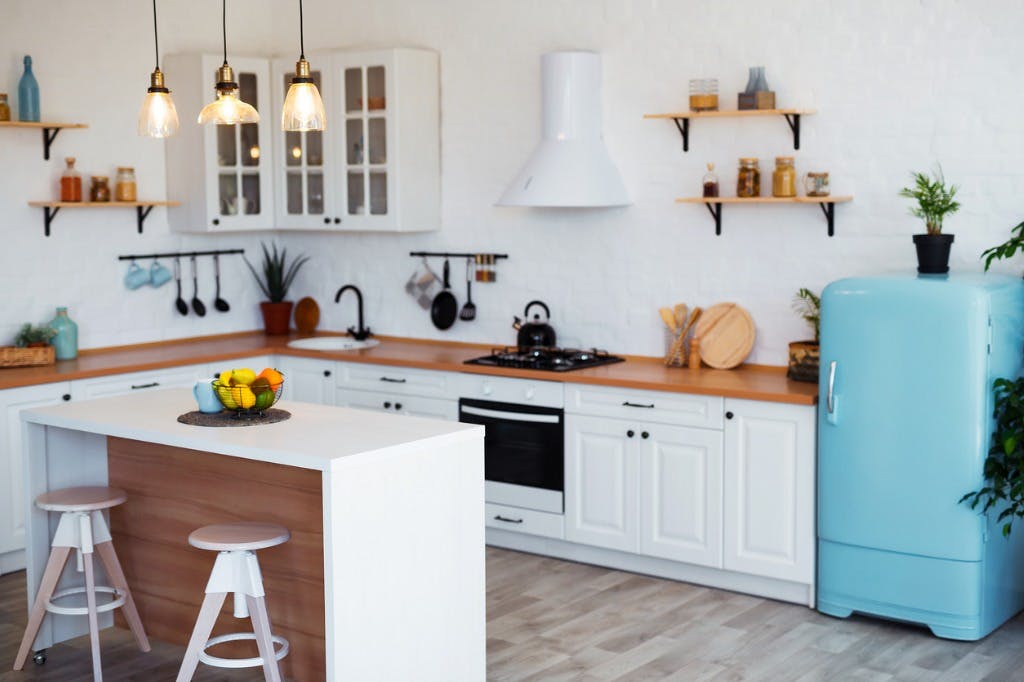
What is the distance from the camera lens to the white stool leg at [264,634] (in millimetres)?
3680

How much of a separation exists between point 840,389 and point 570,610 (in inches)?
54.3

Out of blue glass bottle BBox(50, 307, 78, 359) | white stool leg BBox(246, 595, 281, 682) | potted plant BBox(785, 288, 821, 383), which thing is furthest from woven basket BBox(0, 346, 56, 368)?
potted plant BBox(785, 288, 821, 383)

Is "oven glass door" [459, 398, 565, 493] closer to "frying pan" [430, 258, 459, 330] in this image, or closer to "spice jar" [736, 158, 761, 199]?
"frying pan" [430, 258, 459, 330]

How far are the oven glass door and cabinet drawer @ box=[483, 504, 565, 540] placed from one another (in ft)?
0.42

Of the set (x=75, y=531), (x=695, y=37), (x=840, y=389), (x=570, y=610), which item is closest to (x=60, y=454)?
(x=75, y=531)

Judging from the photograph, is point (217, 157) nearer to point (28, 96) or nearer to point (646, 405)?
point (28, 96)

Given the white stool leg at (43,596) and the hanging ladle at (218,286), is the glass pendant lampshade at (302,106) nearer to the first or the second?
the white stool leg at (43,596)

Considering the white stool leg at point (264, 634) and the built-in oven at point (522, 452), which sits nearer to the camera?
the white stool leg at point (264, 634)

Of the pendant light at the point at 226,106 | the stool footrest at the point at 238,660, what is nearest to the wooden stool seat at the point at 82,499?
the stool footrest at the point at 238,660

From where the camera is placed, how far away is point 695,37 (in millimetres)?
5645

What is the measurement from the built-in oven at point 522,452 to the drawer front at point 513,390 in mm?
24

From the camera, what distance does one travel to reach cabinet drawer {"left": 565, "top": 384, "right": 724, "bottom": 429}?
5.11 metres

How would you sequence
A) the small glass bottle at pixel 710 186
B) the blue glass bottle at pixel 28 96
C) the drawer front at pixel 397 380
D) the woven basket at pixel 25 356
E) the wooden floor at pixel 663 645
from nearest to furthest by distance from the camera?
the wooden floor at pixel 663 645 < the small glass bottle at pixel 710 186 < the woven basket at pixel 25 356 < the blue glass bottle at pixel 28 96 < the drawer front at pixel 397 380

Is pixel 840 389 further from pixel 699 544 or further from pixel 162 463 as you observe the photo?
pixel 162 463
